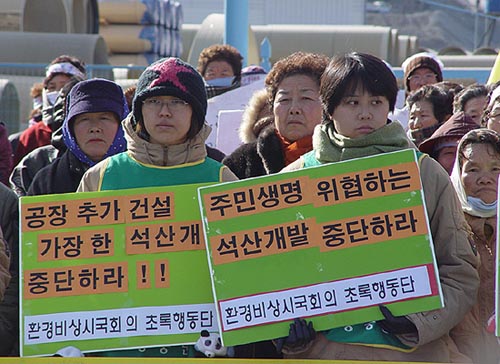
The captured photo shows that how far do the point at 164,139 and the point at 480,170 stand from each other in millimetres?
1261

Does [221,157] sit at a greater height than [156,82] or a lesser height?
lesser

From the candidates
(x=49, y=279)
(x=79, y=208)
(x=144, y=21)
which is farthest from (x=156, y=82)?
(x=144, y=21)

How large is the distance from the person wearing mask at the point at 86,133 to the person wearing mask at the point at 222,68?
3.11 metres

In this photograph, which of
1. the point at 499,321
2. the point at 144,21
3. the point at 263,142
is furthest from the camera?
the point at 144,21

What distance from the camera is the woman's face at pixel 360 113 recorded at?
148 inches

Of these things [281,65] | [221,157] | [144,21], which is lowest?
[144,21]

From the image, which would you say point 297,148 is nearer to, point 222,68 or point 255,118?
point 255,118

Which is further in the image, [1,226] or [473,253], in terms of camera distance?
[1,226]

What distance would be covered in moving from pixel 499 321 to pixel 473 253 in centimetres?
39

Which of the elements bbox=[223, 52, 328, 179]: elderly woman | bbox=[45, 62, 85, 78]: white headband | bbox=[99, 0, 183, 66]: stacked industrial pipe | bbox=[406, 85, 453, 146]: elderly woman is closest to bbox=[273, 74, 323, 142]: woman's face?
bbox=[223, 52, 328, 179]: elderly woman

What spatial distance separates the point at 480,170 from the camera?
423 cm

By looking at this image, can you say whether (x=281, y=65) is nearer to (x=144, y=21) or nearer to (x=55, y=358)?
(x=55, y=358)

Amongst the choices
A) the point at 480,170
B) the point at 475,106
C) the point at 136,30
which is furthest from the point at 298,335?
the point at 136,30

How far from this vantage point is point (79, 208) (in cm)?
387
